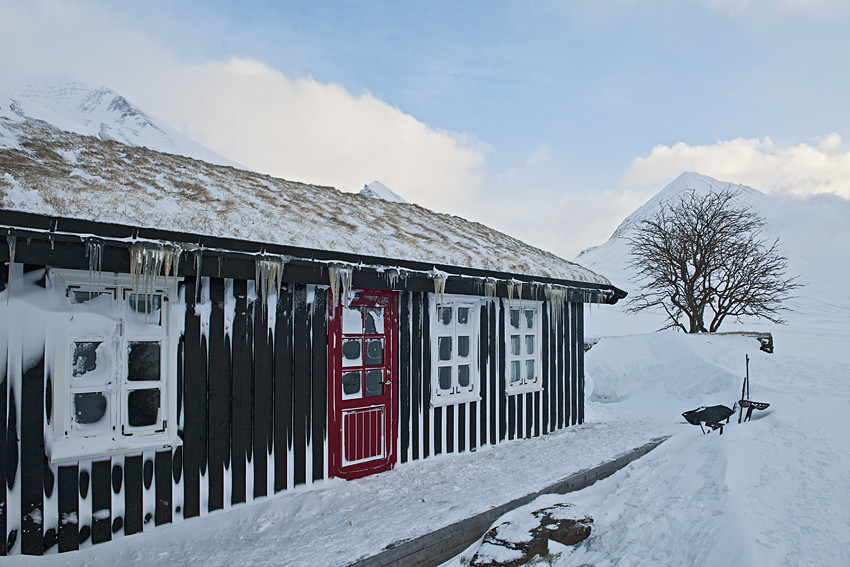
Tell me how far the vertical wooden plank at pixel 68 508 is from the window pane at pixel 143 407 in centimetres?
53

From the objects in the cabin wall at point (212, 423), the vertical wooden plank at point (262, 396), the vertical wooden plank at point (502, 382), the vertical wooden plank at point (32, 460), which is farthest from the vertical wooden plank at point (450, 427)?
the vertical wooden plank at point (32, 460)

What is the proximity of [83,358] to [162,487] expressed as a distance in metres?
1.26

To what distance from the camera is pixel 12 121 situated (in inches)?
243

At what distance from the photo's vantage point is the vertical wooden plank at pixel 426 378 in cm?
643

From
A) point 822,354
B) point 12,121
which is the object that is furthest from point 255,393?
point 822,354

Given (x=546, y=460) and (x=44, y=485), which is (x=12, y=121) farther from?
(x=546, y=460)

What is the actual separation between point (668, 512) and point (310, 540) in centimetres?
284

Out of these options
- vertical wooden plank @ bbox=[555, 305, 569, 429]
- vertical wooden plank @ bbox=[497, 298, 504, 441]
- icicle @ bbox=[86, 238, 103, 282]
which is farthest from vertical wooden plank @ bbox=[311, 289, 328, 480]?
vertical wooden plank @ bbox=[555, 305, 569, 429]

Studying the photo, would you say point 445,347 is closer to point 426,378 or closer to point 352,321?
point 426,378

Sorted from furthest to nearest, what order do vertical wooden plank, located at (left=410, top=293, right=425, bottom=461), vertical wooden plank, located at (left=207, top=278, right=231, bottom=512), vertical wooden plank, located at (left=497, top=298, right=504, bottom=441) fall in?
vertical wooden plank, located at (left=497, top=298, right=504, bottom=441) → vertical wooden plank, located at (left=410, top=293, right=425, bottom=461) → vertical wooden plank, located at (left=207, top=278, right=231, bottom=512)

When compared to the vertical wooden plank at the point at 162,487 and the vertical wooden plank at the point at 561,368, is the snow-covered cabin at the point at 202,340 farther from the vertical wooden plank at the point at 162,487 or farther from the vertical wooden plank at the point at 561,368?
the vertical wooden plank at the point at 561,368

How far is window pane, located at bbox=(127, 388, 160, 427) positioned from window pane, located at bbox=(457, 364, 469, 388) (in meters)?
3.71

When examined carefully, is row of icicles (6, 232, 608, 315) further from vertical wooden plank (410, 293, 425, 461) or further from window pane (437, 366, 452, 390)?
window pane (437, 366, 452, 390)

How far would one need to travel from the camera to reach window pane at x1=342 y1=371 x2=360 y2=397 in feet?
18.8
